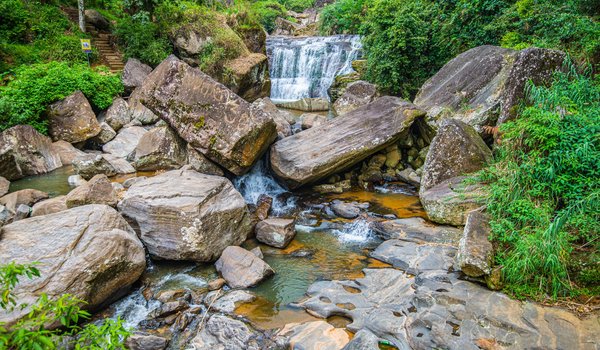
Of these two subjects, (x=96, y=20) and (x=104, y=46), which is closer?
(x=104, y=46)

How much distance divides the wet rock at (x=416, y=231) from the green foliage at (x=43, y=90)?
10.2m

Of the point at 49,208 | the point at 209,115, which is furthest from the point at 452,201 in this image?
the point at 49,208

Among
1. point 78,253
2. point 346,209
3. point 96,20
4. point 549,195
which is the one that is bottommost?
point 346,209

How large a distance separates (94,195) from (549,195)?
7225 mm

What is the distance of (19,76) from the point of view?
11641 millimetres

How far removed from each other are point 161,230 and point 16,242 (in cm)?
186

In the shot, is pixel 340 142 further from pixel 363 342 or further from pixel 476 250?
pixel 363 342

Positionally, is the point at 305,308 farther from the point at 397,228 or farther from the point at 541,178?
the point at 541,178

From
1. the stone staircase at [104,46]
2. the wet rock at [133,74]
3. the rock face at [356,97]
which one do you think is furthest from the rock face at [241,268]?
the stone staircase at [104,46]

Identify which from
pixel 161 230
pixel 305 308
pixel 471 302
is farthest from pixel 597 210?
pixel 161 230

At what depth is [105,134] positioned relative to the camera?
37.2 ft

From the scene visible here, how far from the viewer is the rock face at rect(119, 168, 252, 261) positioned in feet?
18.8

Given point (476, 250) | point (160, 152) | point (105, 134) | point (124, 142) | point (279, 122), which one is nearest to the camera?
point (476, 250)

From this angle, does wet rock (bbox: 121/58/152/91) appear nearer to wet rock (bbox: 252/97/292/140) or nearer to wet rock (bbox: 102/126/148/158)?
wet rock (bbox: 102/126/148/158)
